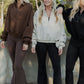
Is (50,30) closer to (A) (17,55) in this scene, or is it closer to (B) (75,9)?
(B) (75,9)

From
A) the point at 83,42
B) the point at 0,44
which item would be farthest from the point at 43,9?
the point at 0,44

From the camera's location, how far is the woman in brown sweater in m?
3.61

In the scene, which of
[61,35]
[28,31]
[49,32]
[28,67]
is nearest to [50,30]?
[49,32]

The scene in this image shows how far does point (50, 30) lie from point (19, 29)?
2.00 ft

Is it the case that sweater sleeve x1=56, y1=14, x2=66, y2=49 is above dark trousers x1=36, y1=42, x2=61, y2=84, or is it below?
above

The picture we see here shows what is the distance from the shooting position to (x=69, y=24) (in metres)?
3.58

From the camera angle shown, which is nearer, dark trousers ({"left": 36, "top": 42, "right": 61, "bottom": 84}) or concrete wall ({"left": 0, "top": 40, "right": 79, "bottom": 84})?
dark trousers ({"left": 36, "top": 42, "right": 61, "bottom": 84})

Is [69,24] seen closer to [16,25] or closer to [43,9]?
[43,9]

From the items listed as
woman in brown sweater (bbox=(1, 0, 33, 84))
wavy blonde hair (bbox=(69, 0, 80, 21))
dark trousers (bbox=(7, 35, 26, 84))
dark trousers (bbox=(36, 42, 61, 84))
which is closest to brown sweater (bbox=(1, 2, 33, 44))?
woman in brown sweater (bbox=(1, 0, 33, 84))

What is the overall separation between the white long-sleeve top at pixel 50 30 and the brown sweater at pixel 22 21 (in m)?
0.15

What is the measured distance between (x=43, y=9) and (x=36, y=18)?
0.74ft

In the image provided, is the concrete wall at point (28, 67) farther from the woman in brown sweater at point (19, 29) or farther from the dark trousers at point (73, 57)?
the dark trousers at point (73, 57)

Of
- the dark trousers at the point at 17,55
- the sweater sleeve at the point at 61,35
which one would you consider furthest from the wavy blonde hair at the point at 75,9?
the dark trousers at the point at 17,55

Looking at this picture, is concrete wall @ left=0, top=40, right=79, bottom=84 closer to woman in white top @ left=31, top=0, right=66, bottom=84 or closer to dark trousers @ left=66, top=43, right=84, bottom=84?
woman in white top @ left=31, top=0, right=66, bottom=84
